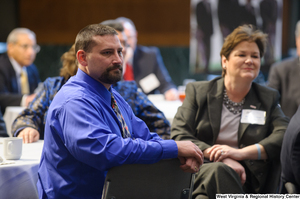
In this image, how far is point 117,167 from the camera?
1.24m

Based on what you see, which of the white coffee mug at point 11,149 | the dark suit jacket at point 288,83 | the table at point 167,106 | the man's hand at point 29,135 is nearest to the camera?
the white coffee mug at point 11,149

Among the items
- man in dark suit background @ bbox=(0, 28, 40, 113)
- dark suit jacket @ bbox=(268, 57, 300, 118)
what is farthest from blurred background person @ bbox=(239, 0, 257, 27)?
man in dark suit background @ bbox=(0, 28, 40, 113)

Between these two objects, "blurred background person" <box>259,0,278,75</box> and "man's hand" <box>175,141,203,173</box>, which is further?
"blurred background person" <box>259,0,278,75</box>

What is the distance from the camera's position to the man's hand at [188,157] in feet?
4.51

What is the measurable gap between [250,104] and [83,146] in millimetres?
1390

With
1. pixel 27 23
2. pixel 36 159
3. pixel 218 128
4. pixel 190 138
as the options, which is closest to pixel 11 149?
pixel 36 159

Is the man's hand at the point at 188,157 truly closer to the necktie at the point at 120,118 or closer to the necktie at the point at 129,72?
the necktie at the point at 120,118

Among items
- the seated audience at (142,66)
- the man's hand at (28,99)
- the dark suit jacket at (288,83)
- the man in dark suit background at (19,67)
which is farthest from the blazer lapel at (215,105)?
the man in dark suit background at (19,67)

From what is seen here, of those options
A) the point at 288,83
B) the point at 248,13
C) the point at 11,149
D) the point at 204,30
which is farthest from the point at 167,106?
the point at 248,13

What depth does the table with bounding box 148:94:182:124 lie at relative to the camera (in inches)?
123

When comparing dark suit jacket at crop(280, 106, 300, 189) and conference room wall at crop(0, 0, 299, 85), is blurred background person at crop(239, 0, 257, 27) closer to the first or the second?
conference room wall at crop(0, 0, 299, 85)

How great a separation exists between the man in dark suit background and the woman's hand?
3002mm

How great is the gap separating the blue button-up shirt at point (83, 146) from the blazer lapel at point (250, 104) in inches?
39.1

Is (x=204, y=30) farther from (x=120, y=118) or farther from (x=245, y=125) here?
(x=120, y=118)
